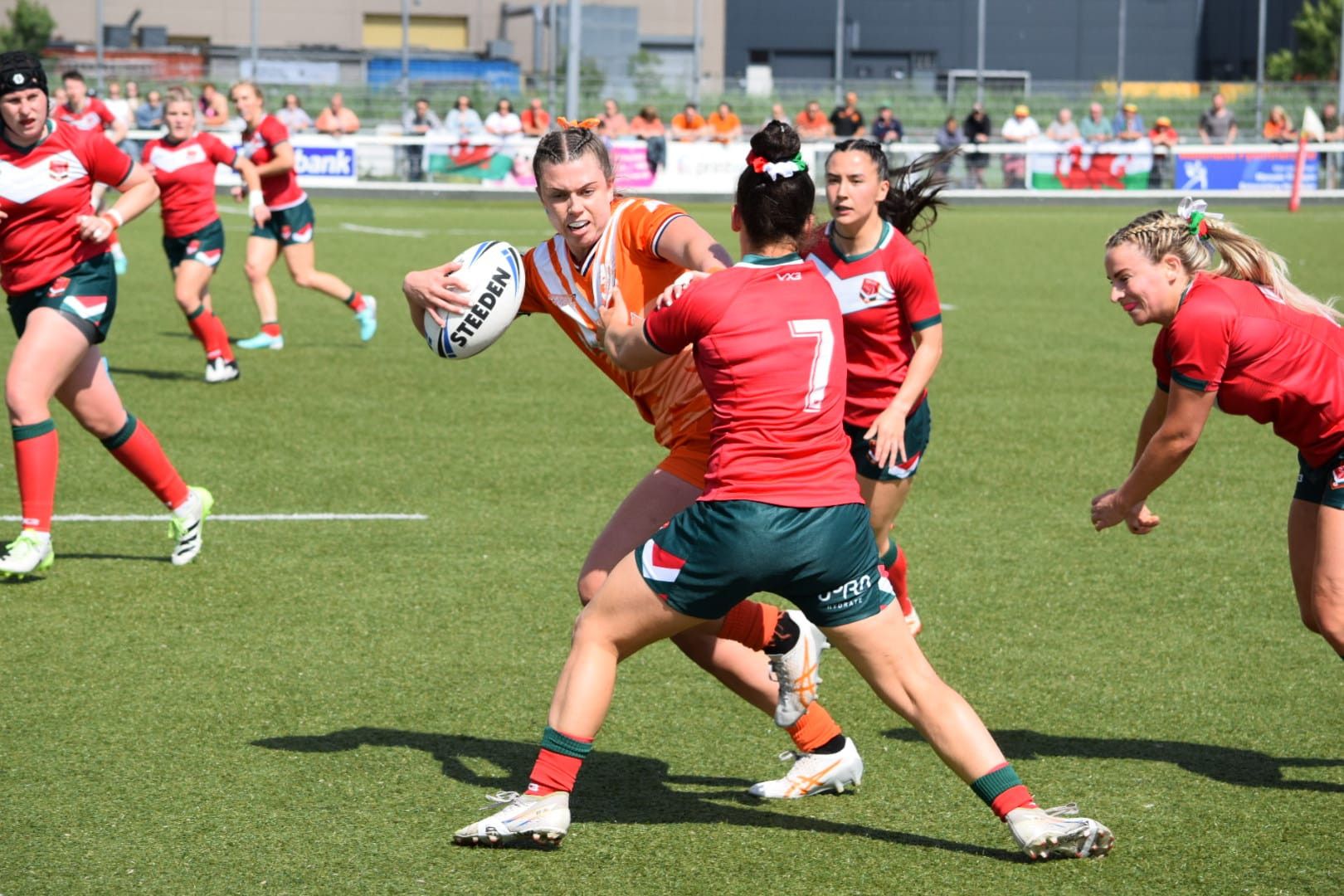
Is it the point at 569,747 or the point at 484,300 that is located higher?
the point at 484,300

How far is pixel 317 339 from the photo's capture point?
14.7 meters

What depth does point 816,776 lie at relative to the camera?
4.81m

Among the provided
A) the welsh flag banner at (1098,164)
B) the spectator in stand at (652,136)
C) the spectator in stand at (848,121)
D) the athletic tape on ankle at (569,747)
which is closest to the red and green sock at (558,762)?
the athletic tape on ankle at (569,747)

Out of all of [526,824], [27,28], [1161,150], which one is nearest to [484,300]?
[526,824]

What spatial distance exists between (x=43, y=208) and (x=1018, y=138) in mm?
30416

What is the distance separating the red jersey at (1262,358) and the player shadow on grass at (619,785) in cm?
148

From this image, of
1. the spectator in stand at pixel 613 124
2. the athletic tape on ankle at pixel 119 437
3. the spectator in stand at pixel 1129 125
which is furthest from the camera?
the spectator in stand at pixel 1129 125

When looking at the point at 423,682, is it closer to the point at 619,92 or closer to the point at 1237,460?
the point at 1237,460

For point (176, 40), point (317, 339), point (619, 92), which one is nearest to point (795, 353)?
point (317, 339)

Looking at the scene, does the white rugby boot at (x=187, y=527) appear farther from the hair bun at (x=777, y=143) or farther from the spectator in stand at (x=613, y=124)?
the spectator in stand at (x=613, y=124)

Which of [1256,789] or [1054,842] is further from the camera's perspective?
[1256,789]

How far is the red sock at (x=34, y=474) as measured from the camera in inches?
276

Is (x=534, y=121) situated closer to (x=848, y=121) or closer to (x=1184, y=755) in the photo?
(x=848, y=121)

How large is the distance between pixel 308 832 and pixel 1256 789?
2817mm
